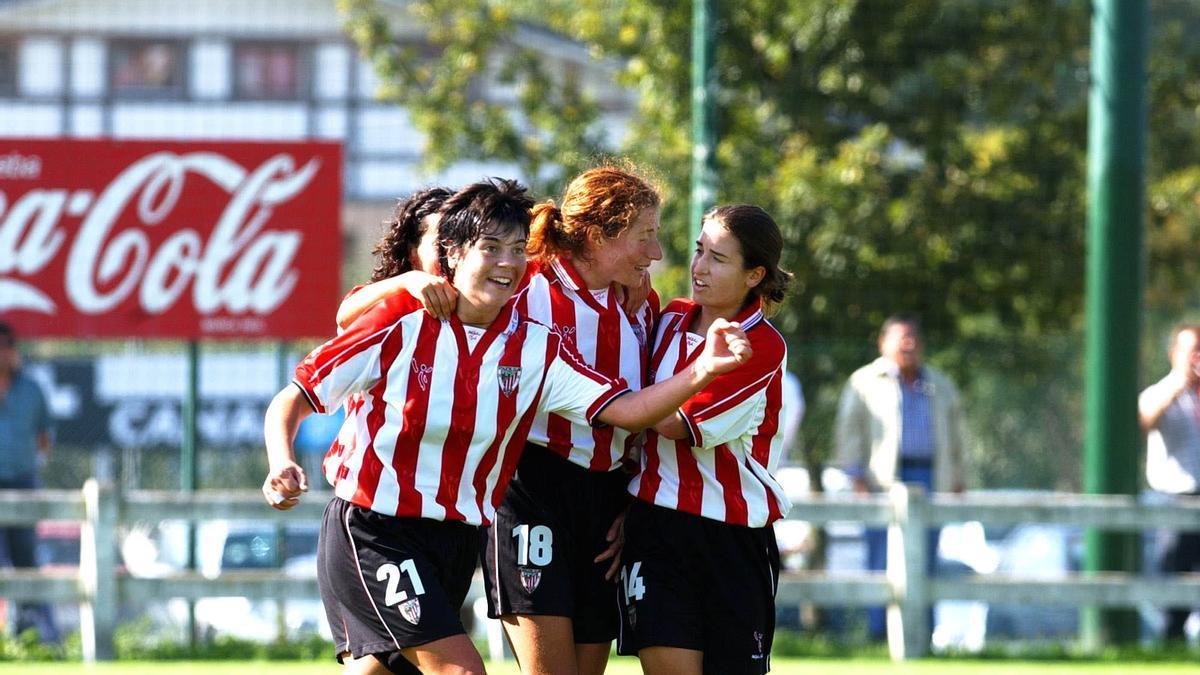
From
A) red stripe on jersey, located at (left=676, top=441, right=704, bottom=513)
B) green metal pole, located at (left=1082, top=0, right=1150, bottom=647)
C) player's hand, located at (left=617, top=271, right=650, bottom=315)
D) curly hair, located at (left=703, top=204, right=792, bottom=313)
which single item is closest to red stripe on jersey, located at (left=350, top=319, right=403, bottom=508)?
player's hand, located at (left=617, top=271, right=650, bottom=315)

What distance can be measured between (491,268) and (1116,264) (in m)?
5.96

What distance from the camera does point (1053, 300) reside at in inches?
479

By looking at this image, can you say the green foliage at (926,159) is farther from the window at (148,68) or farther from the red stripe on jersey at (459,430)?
the window at (148,68)

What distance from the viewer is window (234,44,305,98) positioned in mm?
27578

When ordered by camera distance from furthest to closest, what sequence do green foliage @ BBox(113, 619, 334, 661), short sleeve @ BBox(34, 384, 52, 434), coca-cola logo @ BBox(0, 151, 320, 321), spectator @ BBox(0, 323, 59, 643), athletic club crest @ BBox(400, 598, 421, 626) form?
coca-cola logo @ BBox(0, 151, 320, 321) < short sleeve @ BBox(34, 384, 52, 434) < spectator @ BBox(0, 323, 59, 643) < green foliage @ BBox(113, 619, 334, 661) < athletic club crest @ BBox(400, 598, 421, 626)

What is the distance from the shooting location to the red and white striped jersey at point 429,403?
4.32m

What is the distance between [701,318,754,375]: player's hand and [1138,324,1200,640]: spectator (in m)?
5.95

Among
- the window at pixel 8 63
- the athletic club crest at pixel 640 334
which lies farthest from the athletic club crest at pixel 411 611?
the window at pixel 8 63

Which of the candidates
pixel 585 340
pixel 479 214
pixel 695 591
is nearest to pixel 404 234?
pixel 479 214

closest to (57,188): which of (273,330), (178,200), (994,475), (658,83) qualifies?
(178,200)

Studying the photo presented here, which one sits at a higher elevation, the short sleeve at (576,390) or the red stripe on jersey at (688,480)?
the short sleeve at (576,390)

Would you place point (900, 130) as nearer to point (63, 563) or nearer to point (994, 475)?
point (994, 475)

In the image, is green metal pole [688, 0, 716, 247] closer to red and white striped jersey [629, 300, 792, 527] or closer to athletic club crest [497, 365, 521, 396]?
red and white striped jersey [629, 300, 792, 527]

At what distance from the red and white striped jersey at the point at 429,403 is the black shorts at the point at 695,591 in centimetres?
40
